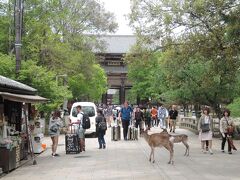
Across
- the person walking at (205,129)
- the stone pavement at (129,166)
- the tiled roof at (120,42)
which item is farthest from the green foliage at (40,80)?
the tiled roof at (120,42)

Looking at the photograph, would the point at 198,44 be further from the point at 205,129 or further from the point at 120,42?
the point at 120,42

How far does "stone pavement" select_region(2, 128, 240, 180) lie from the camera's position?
1216cm

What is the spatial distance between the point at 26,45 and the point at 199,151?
1382 cm

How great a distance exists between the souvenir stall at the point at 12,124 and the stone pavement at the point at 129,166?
1.52 ft

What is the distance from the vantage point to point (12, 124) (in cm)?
1717

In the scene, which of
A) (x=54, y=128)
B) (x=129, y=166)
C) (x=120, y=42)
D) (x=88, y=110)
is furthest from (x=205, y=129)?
(x=120, y=42)

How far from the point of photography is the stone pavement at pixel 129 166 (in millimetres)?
12156

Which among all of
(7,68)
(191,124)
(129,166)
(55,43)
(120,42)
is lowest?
(129,166)

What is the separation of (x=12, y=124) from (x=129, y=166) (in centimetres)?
530

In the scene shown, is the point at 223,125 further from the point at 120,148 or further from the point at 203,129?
the point at 120,148

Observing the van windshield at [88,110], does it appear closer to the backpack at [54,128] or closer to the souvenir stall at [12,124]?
the souvenir stall at [12,124]

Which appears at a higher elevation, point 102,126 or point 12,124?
point 12,124

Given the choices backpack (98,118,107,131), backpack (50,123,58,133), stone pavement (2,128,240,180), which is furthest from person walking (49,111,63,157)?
backpack (98,118,107,131)

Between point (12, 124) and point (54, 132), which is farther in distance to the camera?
point (54, 132)
